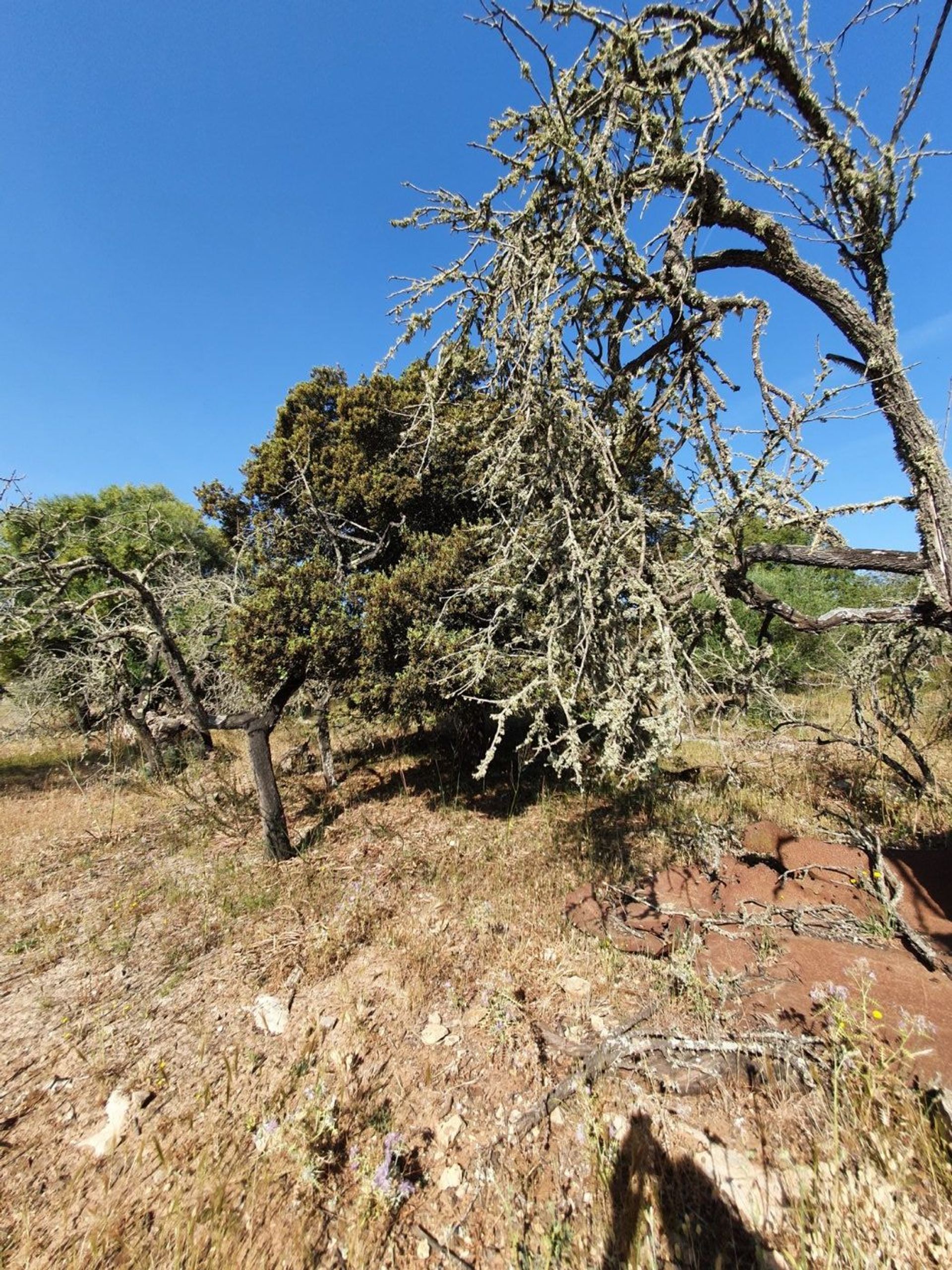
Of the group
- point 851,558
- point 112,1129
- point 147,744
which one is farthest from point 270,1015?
point 147,744

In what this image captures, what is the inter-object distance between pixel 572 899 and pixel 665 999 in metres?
1.34

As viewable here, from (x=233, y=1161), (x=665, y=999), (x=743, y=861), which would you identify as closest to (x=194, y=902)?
(x=233, y=1161)

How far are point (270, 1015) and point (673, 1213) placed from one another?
2.72 metres

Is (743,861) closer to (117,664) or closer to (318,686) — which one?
(318,686)

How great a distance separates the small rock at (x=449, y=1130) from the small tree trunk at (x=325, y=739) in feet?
19.5

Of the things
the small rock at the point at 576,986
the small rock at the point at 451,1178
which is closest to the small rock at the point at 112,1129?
the small rock at the point at 451,1178

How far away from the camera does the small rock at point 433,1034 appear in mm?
3135

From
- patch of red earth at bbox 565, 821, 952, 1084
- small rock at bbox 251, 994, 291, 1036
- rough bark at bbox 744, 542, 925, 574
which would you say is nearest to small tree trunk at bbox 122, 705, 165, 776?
small rock at bbox 251, 994, 291, 1036

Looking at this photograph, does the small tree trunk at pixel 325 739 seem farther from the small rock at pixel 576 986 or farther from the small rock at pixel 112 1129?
the small rock at pixel 576 986

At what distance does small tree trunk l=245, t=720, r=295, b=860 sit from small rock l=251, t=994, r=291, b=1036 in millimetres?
2385

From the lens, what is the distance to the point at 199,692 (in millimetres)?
10047

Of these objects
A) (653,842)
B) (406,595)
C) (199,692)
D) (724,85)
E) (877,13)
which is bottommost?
(653,842)

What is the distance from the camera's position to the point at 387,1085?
2.85 metres

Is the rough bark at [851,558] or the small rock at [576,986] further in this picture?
the small rock at [576,986]
